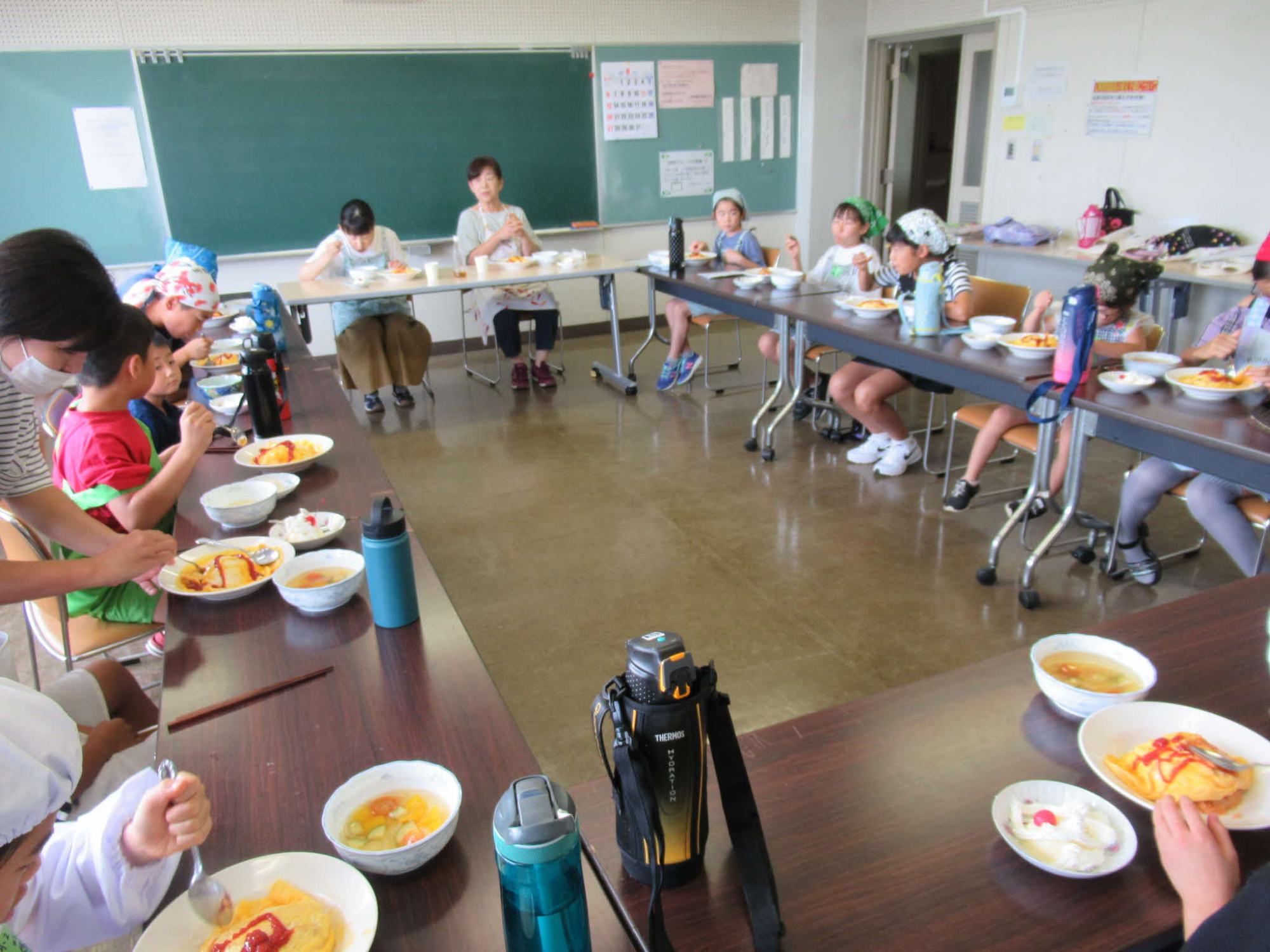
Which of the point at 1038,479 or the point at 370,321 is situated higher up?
the point at 370,321

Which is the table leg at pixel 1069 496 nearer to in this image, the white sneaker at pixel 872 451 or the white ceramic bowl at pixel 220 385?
the white sneaker at pixel 872 451

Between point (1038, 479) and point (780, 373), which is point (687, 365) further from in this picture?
point (1038, 479)

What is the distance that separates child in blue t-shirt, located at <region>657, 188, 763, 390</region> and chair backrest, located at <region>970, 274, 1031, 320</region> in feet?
4.86

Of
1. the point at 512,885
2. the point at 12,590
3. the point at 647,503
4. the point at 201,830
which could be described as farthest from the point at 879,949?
the point at 647,503

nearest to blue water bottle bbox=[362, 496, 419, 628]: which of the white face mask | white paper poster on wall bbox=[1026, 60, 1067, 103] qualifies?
the white face mask

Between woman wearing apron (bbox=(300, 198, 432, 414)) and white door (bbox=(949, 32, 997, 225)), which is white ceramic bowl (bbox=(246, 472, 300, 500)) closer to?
woman wearing apron (bbox=(300, 198, 432, 414))

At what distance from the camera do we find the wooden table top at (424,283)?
13.7ft

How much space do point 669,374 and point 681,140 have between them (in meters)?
2.21

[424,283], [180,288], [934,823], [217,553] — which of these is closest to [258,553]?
[217,553]

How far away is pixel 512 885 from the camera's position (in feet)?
2.32

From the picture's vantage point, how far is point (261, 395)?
228 centimetres

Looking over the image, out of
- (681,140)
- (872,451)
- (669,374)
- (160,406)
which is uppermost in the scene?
(681,140)

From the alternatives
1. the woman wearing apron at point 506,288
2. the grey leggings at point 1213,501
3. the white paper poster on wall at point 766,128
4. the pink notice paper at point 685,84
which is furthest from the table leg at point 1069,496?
the white paper poster on wall at point 766,128

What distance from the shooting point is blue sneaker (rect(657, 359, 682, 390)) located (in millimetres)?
4973
